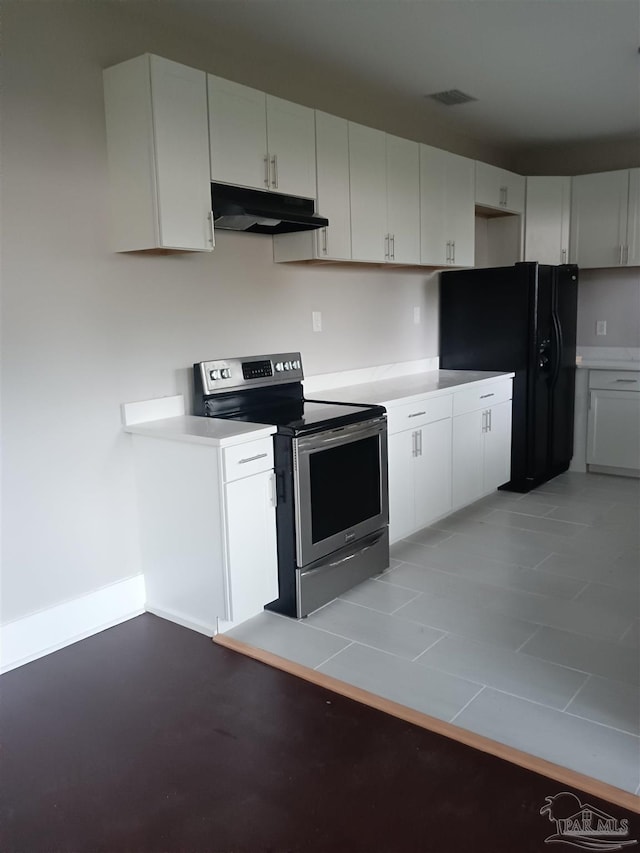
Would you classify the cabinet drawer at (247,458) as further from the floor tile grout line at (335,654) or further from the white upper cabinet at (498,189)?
the white upper cabinet at (498,189)

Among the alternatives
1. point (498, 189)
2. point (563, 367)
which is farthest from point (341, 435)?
point (498, 189)

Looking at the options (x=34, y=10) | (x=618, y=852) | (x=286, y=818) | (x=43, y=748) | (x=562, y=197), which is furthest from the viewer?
(x=562, y=197)

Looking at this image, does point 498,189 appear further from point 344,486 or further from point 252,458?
point 252,458

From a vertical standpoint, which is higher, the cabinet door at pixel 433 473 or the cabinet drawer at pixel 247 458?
the cabinet drawer at pixel 247 458

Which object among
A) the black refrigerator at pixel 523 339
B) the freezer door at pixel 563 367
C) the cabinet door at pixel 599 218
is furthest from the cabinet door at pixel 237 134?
the cabinet door at pixel 599 218

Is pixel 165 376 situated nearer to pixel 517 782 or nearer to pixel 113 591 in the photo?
pixel 113 591

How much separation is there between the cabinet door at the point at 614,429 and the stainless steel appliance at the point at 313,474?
265cm

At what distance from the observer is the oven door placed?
118 inches

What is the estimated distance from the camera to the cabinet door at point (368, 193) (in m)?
3.79

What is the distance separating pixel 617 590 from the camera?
10.8ft

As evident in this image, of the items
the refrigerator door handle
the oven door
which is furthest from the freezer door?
the oven door

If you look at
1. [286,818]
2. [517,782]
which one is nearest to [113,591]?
[286,818]

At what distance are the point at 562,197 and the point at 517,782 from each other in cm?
467

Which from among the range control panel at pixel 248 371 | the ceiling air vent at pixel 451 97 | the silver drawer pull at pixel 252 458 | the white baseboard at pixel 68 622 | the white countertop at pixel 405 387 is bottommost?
the white baseboard at pixel 68 622
